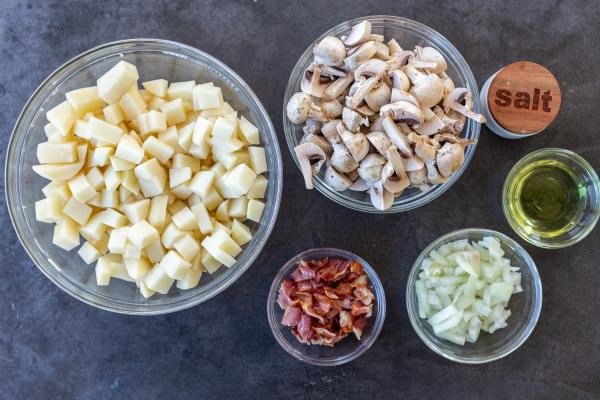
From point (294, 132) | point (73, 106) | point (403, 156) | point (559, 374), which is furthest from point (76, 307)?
point (559, 374)

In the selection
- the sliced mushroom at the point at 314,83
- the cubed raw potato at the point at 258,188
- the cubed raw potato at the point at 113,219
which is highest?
the sliced mushroom at the point at 314,83

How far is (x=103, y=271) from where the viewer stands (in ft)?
5.58

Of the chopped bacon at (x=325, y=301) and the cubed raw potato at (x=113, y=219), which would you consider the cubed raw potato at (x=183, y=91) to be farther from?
the chopped bacon at (x=325, y=301)

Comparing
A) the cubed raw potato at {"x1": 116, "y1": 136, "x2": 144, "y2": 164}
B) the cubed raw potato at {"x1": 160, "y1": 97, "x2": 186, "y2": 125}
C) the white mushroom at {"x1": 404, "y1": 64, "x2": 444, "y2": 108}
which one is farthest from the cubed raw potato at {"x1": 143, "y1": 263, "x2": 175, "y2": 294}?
the white mushroom at {"x1": 404, "y1": 64, "x2": 444, "y2": 108}

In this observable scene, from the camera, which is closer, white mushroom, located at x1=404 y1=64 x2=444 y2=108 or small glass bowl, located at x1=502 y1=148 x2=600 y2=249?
white mushroom, located at x1=404 y1=64 x2=444 y2=108

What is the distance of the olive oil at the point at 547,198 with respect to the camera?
198 cm

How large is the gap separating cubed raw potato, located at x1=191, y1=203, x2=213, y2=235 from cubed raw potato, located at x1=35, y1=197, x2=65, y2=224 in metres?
0.39

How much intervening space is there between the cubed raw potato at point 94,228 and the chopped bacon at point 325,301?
628mm

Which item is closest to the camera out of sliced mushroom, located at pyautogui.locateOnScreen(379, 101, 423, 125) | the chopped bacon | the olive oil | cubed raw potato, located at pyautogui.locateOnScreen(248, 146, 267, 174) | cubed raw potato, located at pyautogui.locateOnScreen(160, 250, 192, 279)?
sliced mushroom, located at pyautogui.locateOnScreen(379, 101, 423, 125)

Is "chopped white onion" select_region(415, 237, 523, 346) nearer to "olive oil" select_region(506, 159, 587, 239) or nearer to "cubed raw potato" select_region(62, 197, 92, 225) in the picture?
"olive oil" select_region(506, 159, 587, 239)

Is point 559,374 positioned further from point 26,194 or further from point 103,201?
point 26,194

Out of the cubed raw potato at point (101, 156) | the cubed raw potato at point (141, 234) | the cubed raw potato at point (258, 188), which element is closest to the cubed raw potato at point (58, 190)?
the cubed raw potato at point (101, 156)

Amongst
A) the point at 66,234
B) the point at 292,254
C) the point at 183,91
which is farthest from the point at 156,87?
the point at 292,254

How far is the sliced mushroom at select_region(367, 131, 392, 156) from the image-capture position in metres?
1.59
